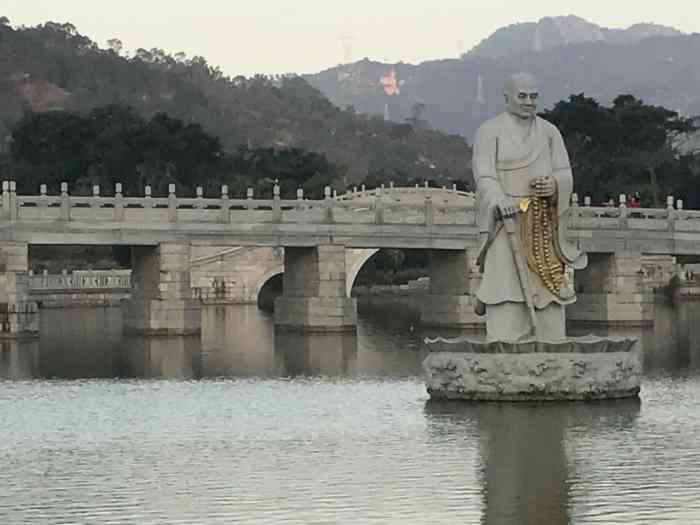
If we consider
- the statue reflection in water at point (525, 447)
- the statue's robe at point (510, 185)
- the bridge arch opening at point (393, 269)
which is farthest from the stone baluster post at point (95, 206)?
the bridge arch opening at point (393, 269)

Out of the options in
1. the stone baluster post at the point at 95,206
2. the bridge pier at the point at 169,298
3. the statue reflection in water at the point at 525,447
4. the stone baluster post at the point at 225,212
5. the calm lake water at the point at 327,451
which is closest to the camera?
the statue reflection in water at the point at 525,447

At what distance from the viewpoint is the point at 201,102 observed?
148 m

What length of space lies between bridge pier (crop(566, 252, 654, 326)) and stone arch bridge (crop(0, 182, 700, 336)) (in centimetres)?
3

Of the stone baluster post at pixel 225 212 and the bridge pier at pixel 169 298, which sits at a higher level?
the stone baluster post at pixel 225 212

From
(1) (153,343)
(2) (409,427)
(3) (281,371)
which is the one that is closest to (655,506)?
(2) (409,427)

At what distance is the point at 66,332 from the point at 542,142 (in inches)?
1186

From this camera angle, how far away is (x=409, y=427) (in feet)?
72.9

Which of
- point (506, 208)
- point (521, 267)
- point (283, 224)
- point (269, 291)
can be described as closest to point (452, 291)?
point (283, 224)

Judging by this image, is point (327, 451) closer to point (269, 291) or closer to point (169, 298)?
point (169, 298)

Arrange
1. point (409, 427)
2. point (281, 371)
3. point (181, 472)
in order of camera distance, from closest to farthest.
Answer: point (181, 472) → point (409, 427) → point (281, 371)

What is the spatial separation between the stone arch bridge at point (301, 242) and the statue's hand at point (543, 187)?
901 inches

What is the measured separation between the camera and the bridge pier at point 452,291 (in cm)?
4997

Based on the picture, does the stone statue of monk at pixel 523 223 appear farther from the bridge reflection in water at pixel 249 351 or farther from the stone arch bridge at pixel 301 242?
the stone arch bridge at pixel 301 242

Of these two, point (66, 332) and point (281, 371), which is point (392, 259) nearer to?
point (66, 332)
